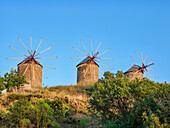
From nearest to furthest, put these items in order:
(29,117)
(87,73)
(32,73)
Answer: (29,117) < (32,73) < (87,73)

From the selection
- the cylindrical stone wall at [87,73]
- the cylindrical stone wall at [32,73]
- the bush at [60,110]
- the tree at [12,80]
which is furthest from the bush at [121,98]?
the cylindrical stone wall at [87,73]

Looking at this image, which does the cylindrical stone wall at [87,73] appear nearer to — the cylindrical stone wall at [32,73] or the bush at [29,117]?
the cylindrical stone wall at [32,73]

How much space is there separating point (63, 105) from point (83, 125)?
8.23ft

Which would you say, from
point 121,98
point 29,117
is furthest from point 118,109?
point 29,117

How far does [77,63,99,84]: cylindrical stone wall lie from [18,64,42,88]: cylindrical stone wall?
523 centimetres

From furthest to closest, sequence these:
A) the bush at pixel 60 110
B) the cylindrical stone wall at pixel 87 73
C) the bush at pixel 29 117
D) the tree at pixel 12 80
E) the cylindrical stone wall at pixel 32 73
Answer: the cylindrical stone wall at pixel 87 73 < the cylindrical stone wall at pixel 32 73 < the tree at pixel 12 80 < the bush at pixel 60 110 < the bush at pixel 29 117

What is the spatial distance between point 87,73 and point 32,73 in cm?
707

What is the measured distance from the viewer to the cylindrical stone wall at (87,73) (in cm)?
2731

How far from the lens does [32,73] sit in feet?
82.3

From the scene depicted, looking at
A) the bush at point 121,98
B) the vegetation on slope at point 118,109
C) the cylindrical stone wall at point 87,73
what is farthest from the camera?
the cylindrical stone wall at point 87,73

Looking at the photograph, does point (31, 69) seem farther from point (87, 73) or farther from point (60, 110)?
point (60, 110)

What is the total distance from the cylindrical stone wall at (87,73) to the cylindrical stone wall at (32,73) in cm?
523

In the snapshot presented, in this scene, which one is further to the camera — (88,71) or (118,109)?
(88,71)

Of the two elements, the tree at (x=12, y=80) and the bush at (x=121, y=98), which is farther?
the tree at (x=12, y=80)
